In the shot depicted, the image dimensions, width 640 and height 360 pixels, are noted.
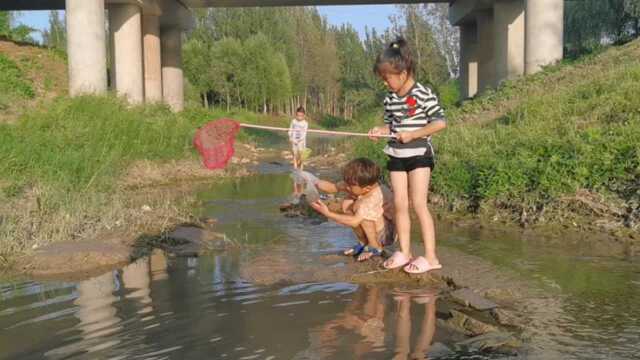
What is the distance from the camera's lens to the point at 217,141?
23.8 ft

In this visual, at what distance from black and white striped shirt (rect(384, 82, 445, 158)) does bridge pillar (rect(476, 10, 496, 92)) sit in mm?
23365

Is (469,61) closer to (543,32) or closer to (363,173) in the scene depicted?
(543,32)

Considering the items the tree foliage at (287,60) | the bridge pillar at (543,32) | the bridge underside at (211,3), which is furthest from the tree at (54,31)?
the bridge pillar at (543,32)

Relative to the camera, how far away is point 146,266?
6031 millimetres

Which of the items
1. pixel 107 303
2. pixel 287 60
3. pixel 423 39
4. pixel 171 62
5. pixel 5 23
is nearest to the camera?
pixel 107 303

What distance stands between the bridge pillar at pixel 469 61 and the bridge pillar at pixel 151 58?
1452cm

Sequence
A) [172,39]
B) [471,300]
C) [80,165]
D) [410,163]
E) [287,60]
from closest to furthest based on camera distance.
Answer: [471,300] → [410,163] → [80,165] → [172,39] → [287,60]

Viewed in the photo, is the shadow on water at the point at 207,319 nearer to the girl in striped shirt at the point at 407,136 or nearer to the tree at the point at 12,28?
the girl in striped shirt at the point at 407,136

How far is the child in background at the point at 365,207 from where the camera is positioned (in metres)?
5.80

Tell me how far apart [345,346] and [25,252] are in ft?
12.4

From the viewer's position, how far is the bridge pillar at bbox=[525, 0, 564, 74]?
67.8 ft

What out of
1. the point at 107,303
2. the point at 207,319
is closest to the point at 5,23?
the point at 107,303

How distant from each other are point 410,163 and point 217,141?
2688mm

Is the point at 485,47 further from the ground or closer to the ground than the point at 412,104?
further from the ground
